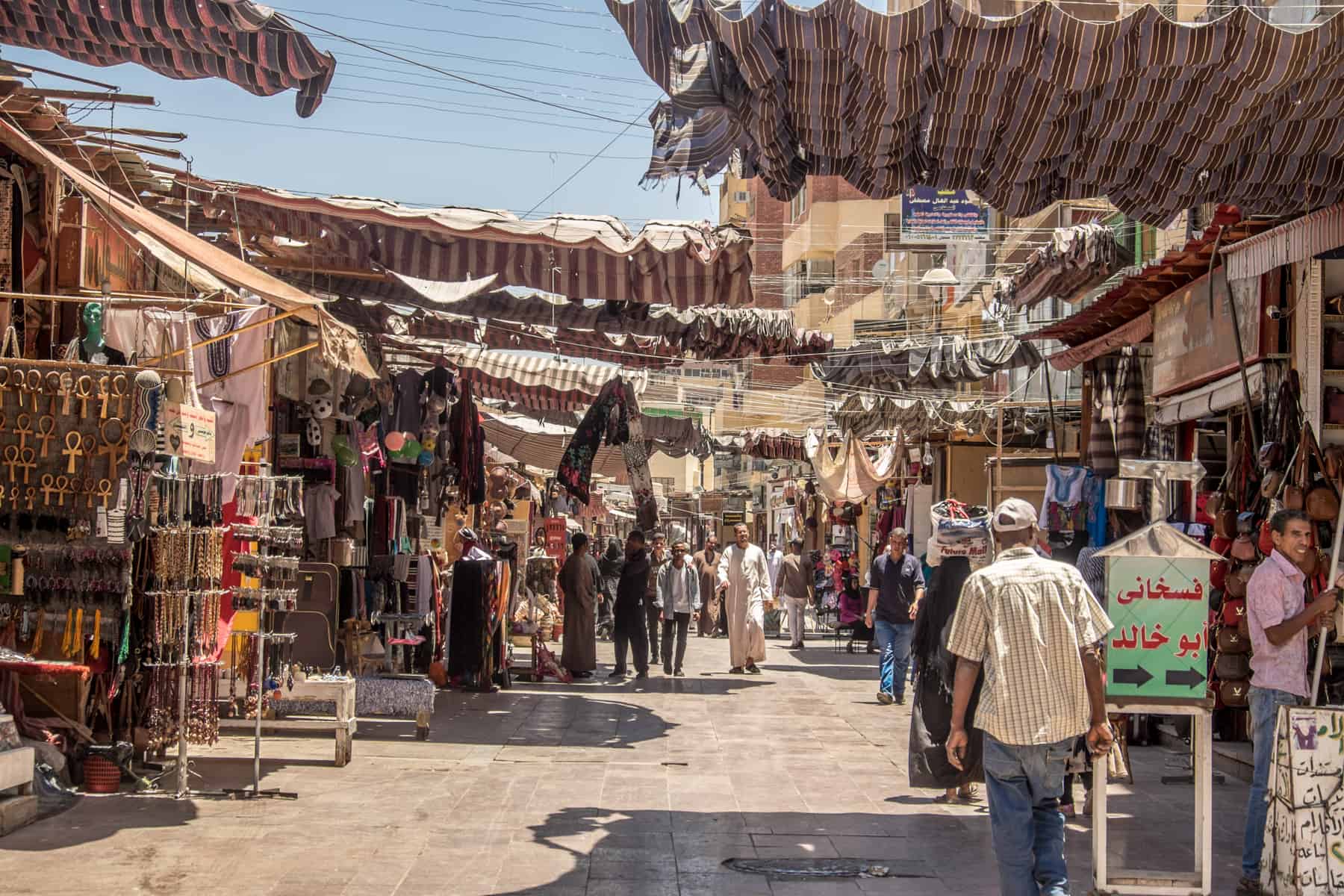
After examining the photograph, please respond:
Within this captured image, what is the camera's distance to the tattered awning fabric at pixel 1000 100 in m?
5.95

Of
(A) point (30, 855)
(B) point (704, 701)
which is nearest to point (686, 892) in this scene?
(A) point (30, 855)

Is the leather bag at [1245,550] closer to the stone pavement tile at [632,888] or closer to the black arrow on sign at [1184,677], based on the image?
the black arrow on sign at [1184,677]

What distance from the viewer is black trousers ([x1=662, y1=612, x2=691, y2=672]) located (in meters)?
17.9

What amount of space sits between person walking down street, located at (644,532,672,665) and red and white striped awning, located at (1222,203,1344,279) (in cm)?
982

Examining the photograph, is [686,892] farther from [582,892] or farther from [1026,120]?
[1026,120]

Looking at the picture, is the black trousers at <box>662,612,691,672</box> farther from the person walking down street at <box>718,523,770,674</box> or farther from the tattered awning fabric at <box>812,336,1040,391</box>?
the tattered awning fabric at <box>812,336,1040,391</box>

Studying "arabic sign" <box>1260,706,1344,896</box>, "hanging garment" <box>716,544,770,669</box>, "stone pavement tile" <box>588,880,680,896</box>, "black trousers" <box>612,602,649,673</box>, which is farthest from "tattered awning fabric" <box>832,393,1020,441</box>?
"stone pavement tile" <box>588,880,680,896</box>

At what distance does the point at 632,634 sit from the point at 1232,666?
9.57m

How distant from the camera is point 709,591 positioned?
2714 cm

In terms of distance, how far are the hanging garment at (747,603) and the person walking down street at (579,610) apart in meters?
1.97

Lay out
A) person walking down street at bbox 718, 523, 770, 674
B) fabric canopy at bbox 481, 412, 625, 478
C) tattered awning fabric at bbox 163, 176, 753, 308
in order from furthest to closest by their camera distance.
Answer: fabric canopy at bbox 481, 412, 625, 478 < person walking down street at bbox 718, 523, 770, 674 < tattered awning fabric at bbox 163, 176, 753, 308

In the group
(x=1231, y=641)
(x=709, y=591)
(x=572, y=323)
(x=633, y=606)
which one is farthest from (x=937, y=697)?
(x=709, y=591)

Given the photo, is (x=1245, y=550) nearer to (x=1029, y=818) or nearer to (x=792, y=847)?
(x=792, y=847)

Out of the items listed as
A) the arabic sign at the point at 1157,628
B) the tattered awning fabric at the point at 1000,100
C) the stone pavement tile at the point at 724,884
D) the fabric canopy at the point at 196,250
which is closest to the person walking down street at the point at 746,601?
the fabric canopy at the point at 196,250
